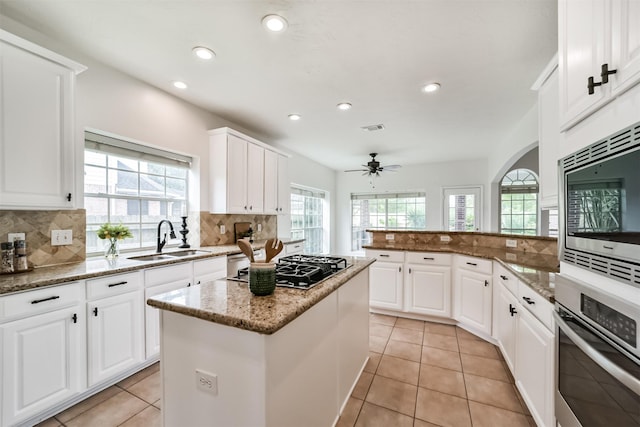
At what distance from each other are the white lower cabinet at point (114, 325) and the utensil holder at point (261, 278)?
138 cm

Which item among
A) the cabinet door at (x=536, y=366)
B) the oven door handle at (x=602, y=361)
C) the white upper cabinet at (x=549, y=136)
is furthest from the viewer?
the white upper cabinet at (x=549, y=136)

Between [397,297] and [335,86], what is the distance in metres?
2.58

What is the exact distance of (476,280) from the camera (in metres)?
2.80

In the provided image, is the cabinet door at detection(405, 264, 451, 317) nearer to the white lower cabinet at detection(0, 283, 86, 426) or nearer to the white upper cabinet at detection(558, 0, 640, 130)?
the white upper cabinet at detection(558, 0, 640, 130)

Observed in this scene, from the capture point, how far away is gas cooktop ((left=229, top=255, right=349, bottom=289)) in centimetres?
142

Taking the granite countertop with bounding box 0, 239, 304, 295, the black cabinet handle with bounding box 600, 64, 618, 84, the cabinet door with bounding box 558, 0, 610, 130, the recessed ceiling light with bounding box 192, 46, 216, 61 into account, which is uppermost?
the recessed ceiling light with bounding box 192, 46, 216, 61

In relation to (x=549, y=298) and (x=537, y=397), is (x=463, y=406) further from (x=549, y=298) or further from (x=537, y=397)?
(x=549, y=298)

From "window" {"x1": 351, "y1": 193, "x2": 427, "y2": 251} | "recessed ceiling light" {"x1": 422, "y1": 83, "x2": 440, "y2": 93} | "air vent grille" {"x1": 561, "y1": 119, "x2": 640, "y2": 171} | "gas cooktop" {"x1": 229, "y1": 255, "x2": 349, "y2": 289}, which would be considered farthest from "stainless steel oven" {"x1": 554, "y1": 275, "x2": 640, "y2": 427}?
"window" {"x1": 351, "y1": 193, "x2": 427, "y2": 251}

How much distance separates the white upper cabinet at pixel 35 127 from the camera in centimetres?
162

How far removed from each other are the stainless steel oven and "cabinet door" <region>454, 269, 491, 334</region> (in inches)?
61.9

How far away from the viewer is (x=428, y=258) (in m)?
3.18

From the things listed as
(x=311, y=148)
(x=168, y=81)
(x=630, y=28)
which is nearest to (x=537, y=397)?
(x=630, y=28)

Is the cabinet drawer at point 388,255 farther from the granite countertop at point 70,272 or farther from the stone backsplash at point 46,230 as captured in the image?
the stone backsplash at point 46,230

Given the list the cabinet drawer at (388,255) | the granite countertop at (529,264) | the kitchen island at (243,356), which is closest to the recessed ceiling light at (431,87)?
the granite countertop at (529,264)
